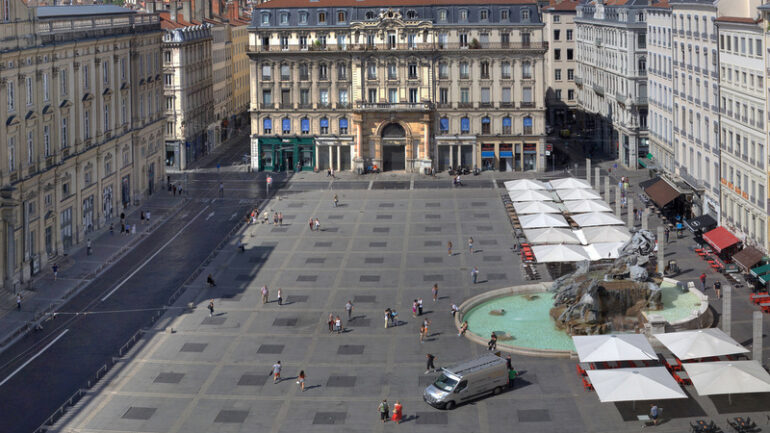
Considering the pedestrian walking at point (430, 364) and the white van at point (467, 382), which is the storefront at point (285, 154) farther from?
the white van at point (467, 382)

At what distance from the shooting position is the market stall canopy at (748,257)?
87.0m

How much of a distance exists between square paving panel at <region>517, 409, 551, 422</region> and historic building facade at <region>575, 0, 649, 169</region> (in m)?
90.1

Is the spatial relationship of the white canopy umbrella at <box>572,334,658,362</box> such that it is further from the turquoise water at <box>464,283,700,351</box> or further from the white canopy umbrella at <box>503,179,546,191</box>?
the white canopy umbrella at <box>503,179,546,191</box>

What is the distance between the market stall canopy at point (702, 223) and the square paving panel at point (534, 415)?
46.5 meters

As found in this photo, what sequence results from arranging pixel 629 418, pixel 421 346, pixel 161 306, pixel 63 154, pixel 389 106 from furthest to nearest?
pixel 389 106 < pixel 63 154 < pixel 161 306 < pixel 421 346 < pixel 629 418

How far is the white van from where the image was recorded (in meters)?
63.5

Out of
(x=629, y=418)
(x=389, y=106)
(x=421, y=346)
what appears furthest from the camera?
(x=389, y=106)

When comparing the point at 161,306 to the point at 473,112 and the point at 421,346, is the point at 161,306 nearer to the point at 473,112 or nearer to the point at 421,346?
the point at 421,346

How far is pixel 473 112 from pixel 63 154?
62.3 m

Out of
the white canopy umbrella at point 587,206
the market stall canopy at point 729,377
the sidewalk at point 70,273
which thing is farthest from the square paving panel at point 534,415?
the white canopy umbrella at point 587,206

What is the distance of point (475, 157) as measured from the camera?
150m

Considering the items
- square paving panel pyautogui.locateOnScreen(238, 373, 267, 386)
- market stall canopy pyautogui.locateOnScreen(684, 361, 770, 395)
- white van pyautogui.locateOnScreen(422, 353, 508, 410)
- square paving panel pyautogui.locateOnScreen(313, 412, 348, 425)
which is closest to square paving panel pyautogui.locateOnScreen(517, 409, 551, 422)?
white van pyautogui.locateOnScreen(422, 353, 508, 410)

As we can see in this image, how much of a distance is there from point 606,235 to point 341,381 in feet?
128

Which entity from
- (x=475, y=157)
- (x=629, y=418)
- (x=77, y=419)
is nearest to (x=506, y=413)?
(x=629, y=418)
